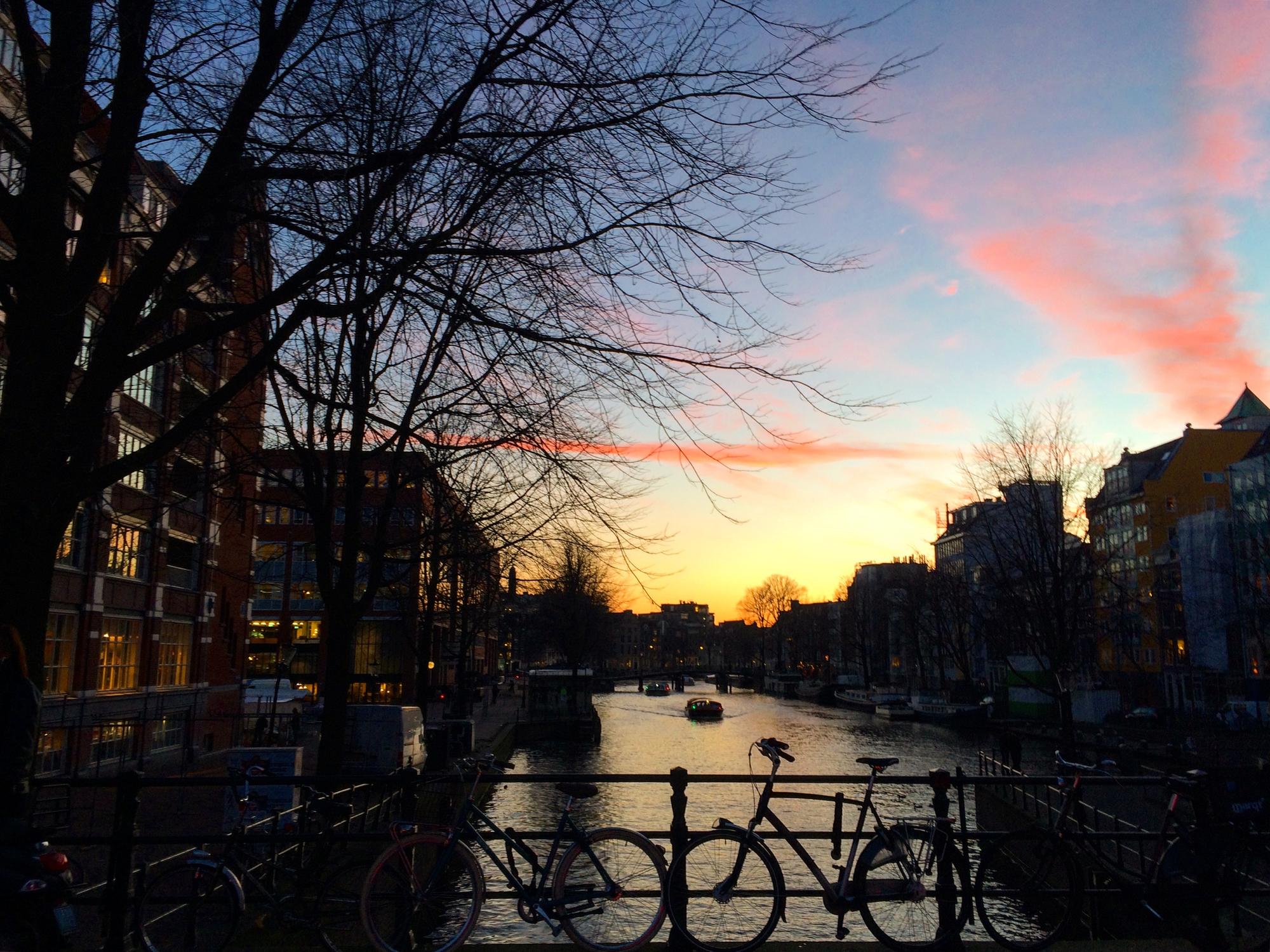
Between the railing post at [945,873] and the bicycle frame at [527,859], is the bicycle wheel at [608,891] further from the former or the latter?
the railing post at [945,873]

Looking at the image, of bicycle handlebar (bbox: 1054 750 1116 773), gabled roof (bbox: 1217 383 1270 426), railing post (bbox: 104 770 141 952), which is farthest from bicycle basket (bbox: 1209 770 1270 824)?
gabled roof (bbox: 1217 383 1270 426)

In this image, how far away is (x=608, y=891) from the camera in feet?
18.9

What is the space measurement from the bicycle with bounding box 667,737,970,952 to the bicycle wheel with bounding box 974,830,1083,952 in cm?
21

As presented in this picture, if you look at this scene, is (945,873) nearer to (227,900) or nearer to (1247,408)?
(227,900)

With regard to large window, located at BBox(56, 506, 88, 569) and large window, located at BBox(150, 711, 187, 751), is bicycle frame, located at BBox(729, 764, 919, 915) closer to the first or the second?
large window, located at BBox(56, 506, 88, 569)

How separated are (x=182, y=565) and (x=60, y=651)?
25.2 ft

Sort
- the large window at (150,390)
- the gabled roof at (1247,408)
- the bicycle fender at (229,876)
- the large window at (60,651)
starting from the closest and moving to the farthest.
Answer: the bicycle fender at (229,876) < the large window at (60,651) < the large window at (150,390) < the gabled roof at (1247,408)

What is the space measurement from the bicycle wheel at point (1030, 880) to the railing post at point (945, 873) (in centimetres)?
26

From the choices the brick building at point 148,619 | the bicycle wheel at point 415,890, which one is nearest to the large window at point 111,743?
the brick building at point 148,619

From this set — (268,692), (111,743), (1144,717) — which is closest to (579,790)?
(111,743)

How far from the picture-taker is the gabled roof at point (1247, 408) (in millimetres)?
81312

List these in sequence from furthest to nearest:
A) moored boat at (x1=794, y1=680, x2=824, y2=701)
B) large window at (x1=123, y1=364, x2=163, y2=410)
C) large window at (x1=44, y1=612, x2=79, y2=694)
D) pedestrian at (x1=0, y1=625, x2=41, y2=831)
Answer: moored boat at (x1=794, y1=680, x2=824, y2=701) → large window at (x1=123, y1=364, x2=163, y2=410) → large window at (x1=44, y1=612, x2=79, y2=694) → pedestrian at (x1=0, y1=625, x2=41, y2=831)

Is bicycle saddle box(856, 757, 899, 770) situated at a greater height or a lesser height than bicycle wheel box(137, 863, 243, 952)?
greater

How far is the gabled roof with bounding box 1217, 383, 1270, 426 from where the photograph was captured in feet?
267
